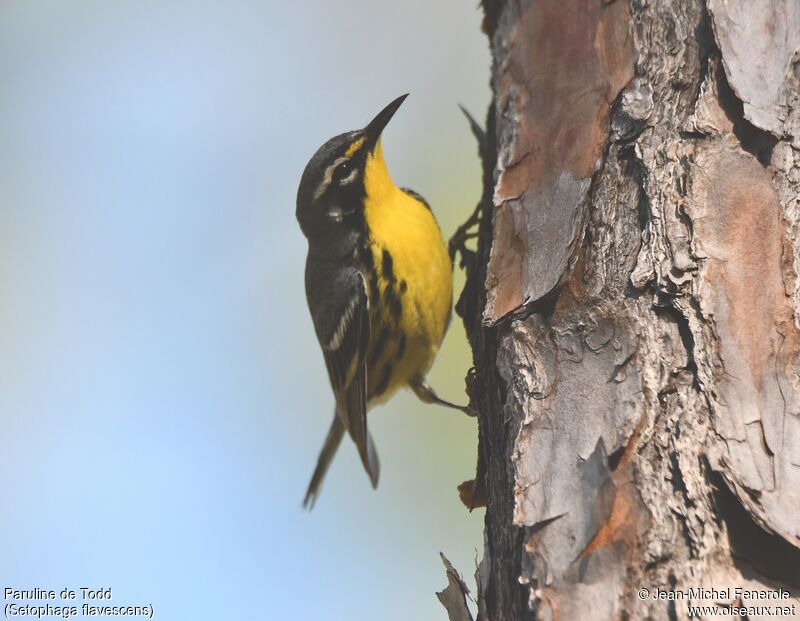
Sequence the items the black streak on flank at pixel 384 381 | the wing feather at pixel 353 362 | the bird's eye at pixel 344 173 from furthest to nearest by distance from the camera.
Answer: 1. the black streak on flank at pixel 384 381
2. the wing feather at pixel 353 362
3. the bird's eye at pixel 344 173

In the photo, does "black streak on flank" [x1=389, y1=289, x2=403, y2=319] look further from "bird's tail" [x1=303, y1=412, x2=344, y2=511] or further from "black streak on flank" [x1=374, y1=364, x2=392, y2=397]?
"bird's tail" [x1=303, y1=412, x2=344, y2=511]

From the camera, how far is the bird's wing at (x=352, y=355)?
14.0 feet

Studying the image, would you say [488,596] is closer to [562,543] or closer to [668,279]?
[562,543]

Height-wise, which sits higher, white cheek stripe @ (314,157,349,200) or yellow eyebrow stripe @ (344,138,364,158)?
yellow eyebrow stripe @ (344,138,364,158)

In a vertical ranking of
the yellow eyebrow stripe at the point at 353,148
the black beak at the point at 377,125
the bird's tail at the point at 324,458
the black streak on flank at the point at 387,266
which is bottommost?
the bird's tail at the point at 324,458

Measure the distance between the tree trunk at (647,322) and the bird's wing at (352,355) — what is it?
62.7 inches

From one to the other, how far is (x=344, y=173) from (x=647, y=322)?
7.67 ft

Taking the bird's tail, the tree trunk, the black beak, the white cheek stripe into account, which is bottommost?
the tree trunk

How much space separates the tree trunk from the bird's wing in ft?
5.23

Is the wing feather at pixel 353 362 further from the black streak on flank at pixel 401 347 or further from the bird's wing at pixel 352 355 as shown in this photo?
the black streak on flank at pixel 401 347

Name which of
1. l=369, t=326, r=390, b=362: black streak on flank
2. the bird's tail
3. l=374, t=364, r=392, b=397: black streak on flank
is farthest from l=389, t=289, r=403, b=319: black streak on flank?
the bird's tail

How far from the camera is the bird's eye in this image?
416cm

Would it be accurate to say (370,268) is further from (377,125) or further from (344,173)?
(377,125)

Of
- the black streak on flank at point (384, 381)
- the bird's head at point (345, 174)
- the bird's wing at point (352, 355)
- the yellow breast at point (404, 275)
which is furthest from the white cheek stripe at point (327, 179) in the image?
the black streak on flank at point (384, 381)
